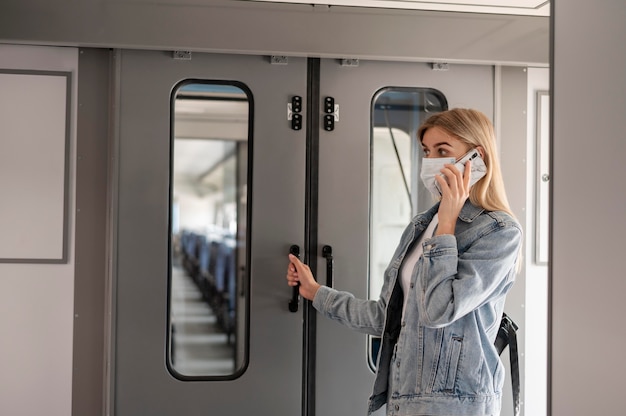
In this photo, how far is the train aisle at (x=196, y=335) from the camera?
6509mm

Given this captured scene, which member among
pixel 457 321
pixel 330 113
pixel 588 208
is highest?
pixel 330 113

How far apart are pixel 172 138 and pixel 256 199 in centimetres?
45

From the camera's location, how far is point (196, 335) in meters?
8.45

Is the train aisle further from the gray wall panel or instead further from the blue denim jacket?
the gray wall panel

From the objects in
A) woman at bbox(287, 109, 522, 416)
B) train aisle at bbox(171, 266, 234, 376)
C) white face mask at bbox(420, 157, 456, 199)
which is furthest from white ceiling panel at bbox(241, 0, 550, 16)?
train aisle at bbox(171, 266, 234, 376)

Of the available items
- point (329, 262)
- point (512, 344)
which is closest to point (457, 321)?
point (512, 344)

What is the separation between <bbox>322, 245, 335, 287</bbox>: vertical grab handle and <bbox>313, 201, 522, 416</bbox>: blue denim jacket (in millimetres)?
820

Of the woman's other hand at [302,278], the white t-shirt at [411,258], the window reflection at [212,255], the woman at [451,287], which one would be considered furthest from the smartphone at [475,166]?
the window reflection at [212,255]

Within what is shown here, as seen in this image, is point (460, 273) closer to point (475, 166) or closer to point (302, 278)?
point (475, 166)

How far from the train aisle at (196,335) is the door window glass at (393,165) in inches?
66.9

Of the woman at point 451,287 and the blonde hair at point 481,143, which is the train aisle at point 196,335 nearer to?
the woman at point 451,287

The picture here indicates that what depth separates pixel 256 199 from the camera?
3119mm

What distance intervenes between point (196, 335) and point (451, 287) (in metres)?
6.75

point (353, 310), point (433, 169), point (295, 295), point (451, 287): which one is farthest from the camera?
point (295, 295)
